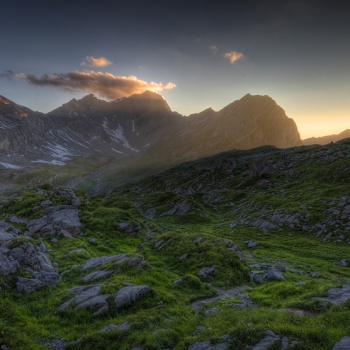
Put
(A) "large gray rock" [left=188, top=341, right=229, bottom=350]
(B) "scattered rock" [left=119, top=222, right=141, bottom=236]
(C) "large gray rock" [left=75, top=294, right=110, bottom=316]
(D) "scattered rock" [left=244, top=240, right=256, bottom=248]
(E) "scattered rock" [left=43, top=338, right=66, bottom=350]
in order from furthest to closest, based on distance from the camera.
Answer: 1. (D) "scattered rock" [left=244, top=240, right=256, bottom=248]
2. (B) "scattered rock" [left=119, top=222, right=141, bottom=236]
3. (C) "large gray rock" [left=75, top=294, right=110, bottom=316]
4. (E) "scattered rock" [left=43, top=338, right=66, bottom=350]
5. (A) "large gray rock" [left=188, top=341, right=229, bottom=350]

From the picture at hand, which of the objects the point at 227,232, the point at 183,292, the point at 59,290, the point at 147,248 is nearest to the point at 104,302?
the point at 59,290

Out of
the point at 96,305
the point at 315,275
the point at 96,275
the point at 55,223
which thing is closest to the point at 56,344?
the point at 96,305

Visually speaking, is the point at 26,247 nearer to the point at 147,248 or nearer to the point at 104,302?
the point at 104,302

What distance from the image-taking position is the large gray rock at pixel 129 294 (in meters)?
16.7

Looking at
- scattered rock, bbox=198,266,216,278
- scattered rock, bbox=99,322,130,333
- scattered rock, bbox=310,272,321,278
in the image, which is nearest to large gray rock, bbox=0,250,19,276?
scattered rock, bbox=99,322,130,333

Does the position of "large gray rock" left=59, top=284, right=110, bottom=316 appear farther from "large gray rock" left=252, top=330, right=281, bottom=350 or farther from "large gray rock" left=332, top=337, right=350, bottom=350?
"large gray rock" left=332, top=337, right=350, bottom=350

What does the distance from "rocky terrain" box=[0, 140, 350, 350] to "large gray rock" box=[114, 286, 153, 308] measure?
0.22 ft

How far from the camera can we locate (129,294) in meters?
17.1

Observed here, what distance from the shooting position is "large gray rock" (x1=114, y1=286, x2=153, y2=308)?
656 inches

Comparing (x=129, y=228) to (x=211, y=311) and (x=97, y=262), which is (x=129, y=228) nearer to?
(x=97, y=262)

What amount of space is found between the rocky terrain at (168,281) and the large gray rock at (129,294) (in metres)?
0.07

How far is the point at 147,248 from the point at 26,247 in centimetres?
1672

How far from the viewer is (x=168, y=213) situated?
7831 centimetres

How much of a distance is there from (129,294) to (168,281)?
502 centimetres
